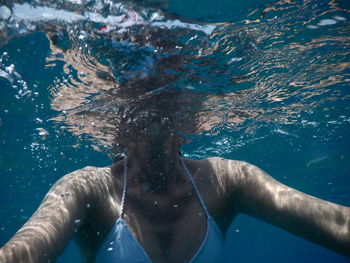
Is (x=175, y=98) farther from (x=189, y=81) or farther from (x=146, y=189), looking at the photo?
(x=146, y=189)

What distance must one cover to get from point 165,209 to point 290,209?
1.91 m

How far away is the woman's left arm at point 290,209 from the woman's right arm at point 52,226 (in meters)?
2.40

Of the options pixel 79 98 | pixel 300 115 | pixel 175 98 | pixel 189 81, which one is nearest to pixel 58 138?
pixel 79 98

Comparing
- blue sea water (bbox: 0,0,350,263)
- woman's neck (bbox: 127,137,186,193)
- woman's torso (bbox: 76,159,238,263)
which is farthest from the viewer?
blue sea water (bbox: 0,0,350,263)

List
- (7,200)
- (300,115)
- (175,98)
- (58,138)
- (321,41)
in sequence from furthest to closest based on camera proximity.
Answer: (7,200), (300,115), (58,138), (175,98), (321,41)

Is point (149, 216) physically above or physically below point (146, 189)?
below

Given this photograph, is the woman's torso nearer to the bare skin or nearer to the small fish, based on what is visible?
the bare skin

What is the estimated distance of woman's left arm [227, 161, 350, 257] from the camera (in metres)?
2.74

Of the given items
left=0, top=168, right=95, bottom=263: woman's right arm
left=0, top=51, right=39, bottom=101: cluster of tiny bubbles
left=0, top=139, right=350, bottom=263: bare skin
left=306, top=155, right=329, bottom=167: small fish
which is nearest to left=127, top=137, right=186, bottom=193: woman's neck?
left=0, top=139, right=350, bottom=263: bare skin

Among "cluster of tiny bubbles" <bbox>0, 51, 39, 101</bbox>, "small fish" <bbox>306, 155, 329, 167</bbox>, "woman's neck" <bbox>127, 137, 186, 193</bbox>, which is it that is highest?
"cluster of tiny bubbles" <bbox>0, 51, 39, 101</bbox>

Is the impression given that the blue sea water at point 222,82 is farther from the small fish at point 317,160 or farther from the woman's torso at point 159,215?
the woman's torso at point 159,215

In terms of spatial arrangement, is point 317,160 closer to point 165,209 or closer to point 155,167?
point 155,167

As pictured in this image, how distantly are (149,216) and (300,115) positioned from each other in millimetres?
13847

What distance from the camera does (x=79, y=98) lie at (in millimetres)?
8789
